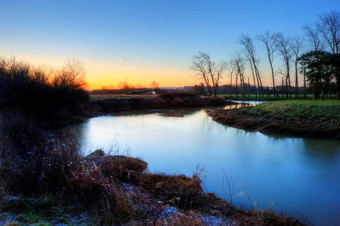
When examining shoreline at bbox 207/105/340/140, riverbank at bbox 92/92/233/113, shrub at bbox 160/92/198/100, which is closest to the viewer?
shoreline at bbox 207/105/340/140

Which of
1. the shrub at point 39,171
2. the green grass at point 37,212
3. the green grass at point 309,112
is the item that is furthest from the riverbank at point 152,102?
the green grass at point 37,212

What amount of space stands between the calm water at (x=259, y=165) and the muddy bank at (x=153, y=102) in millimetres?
15962

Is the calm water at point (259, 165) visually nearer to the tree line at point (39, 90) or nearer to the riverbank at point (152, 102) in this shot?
the tree line at point (39, 90)

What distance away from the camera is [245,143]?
10.2 m

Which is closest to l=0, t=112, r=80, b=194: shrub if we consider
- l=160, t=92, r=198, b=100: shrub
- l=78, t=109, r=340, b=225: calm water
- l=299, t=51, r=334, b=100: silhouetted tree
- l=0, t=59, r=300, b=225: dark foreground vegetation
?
l=0, t=59, r=300, b=225: dark foreground vegetation

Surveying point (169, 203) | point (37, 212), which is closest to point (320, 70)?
point (169, 203)

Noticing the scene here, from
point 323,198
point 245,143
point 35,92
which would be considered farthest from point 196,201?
point 35,92

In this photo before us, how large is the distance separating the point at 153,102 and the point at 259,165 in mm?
26573

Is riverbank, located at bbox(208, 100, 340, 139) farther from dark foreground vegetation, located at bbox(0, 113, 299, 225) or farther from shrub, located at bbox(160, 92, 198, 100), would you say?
shrub, located at bbox(160, 92, 198, 100)

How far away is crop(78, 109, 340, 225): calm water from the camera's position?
4.55 m

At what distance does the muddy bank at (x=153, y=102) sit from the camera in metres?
27.8

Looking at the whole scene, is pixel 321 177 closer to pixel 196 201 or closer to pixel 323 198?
pixel 323 198

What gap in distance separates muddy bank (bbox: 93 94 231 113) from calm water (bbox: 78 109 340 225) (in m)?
16.0

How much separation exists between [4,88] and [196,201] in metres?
10.2
